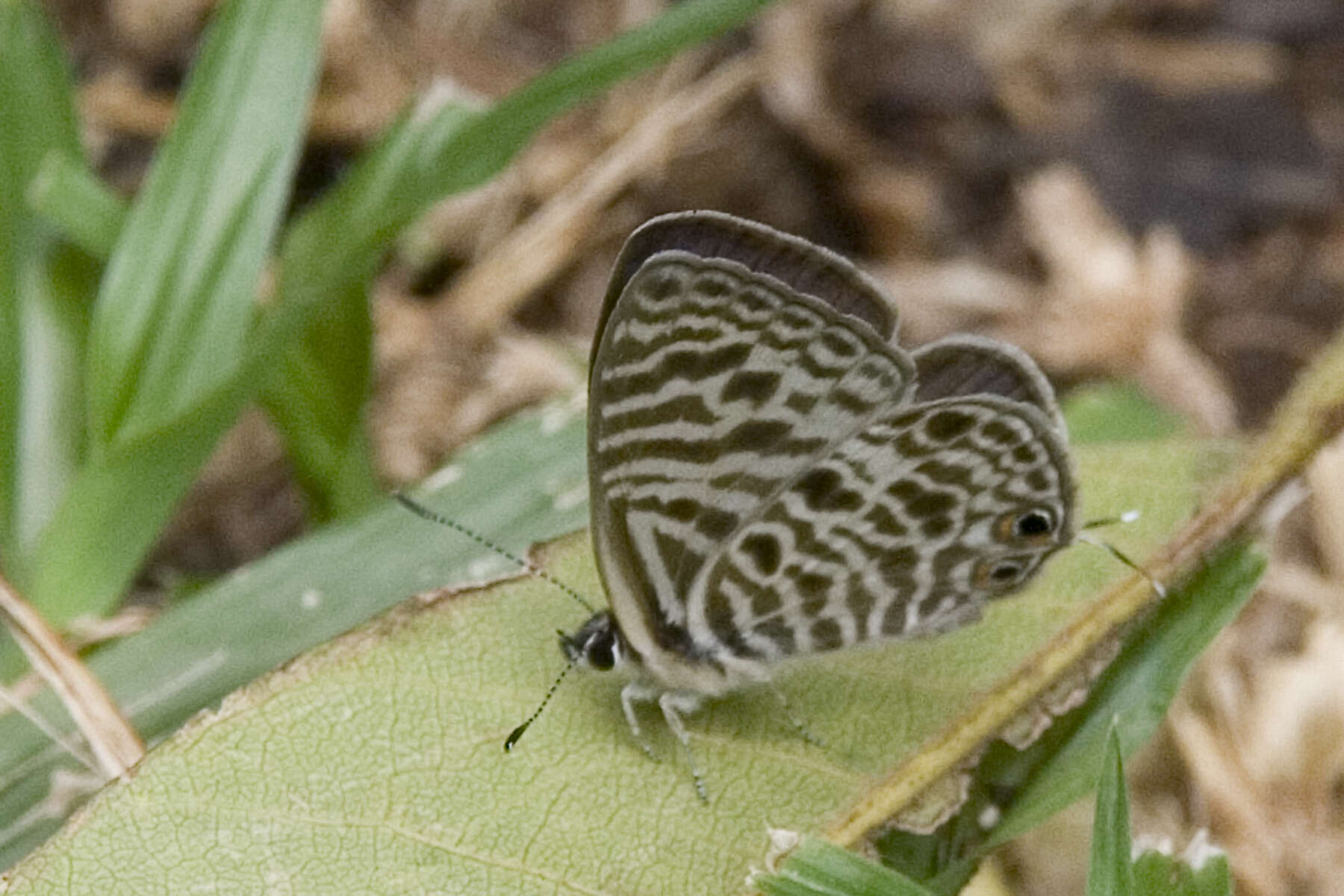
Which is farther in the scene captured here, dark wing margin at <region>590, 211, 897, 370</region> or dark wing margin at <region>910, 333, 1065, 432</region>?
dark wing margin at <region>910, 333, 1065, 432</region>

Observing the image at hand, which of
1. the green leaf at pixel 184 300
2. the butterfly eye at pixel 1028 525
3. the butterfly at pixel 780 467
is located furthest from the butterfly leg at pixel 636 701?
the green leaf at pixel 184 300

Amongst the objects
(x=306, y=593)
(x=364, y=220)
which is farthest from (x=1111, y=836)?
(x=364, y=220)

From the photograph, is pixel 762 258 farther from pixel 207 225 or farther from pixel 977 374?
pixel 207 225

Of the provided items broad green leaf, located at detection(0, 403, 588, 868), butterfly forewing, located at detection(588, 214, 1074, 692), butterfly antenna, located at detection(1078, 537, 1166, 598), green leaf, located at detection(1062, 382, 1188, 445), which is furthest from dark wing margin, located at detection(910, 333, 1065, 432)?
green leaf, located at detection(1062, 382, 1188, 445)

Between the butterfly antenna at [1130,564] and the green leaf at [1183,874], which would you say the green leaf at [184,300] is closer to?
the butterfly antenna at [1130,564]

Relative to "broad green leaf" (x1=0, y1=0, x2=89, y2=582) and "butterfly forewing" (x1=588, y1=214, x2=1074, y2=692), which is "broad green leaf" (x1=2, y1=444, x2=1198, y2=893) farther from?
"broad green leaf" (x1=0, y1=0, x2=89, y2=582)

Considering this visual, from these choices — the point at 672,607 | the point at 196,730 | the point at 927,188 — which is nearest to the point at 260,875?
the point at 196,730
